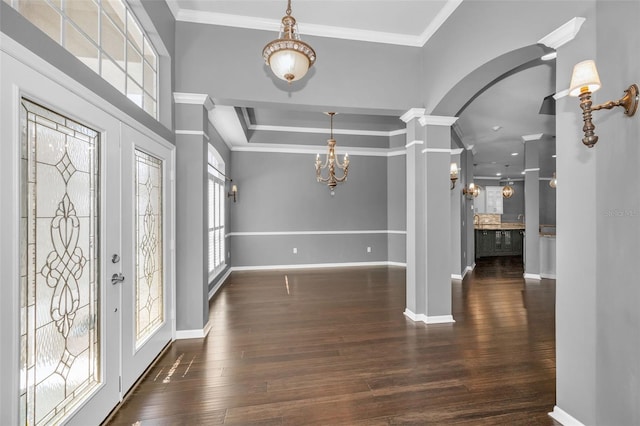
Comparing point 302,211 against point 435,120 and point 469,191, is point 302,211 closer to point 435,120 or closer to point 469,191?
point 469,191

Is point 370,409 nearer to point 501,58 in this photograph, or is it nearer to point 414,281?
point 414,281

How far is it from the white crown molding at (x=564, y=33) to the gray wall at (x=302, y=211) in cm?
551

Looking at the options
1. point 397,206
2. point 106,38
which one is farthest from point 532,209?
point 106,38

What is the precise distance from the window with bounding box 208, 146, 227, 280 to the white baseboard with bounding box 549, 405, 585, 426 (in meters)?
4.57

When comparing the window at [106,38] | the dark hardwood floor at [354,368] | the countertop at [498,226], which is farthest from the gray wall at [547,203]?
the window at [106,38]

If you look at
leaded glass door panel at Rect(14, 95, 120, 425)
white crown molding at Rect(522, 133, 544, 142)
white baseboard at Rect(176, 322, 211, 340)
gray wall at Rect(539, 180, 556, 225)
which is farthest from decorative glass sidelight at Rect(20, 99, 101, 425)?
gray wall at Rect(539, 180, 556, 225)

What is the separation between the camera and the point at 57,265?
5.04 ft

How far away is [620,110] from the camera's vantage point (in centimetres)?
153

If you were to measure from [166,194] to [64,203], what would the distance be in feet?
4.56

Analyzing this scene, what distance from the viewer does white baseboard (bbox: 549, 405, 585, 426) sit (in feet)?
5.97

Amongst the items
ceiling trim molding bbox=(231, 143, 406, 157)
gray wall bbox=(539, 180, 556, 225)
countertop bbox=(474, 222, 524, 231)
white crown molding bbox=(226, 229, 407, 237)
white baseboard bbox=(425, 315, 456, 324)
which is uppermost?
ceiling trim molding bbox=(231, 143, 406, 157)

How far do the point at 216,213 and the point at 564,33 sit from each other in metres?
5.28

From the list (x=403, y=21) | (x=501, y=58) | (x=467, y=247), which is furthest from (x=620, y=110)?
(x=467, y=247)

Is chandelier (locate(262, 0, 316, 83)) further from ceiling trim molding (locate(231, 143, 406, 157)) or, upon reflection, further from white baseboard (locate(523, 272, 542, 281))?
white baseboard (locate(523, 272, 542, 281))
